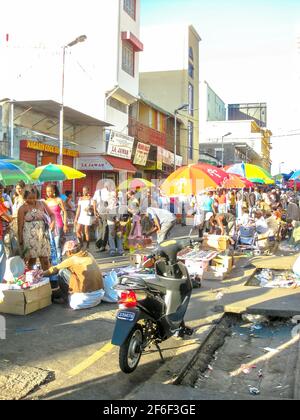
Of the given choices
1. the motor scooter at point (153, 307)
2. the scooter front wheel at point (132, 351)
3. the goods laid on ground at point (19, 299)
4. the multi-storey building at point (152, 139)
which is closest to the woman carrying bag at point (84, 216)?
the goods laid on ground at point (19, 299)

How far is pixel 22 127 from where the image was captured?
16.3 metres

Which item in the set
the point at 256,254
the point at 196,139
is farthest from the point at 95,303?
the point at 196,139

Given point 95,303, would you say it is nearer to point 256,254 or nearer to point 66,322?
point 66,322

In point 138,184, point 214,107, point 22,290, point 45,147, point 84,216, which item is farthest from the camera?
point 214,107

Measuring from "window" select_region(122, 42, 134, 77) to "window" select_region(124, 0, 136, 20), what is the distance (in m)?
1.65

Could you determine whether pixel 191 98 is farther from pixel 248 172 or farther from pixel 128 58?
pixel 248 172

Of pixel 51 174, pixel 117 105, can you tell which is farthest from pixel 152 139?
pixel 51 174

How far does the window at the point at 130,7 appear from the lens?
77.8ft

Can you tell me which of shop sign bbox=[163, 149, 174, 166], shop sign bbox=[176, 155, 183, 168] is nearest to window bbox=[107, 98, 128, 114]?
shop sign bbox=[163, 149, 174, 166]

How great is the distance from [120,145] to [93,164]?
220cm

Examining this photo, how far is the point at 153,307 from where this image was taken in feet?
15.9

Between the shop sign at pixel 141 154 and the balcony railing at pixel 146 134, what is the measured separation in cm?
56

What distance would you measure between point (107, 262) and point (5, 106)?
8.25 m

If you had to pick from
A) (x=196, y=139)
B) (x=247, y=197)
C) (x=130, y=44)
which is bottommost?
(x=247, y=197)
